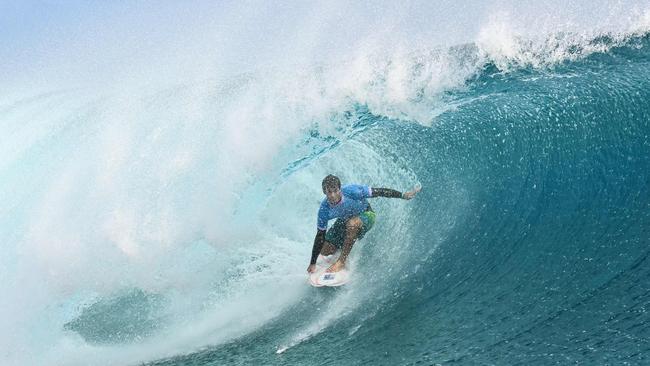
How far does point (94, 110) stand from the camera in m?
11.9

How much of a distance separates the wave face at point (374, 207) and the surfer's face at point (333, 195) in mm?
980

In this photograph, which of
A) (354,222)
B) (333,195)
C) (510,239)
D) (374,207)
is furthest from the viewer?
(374,207)

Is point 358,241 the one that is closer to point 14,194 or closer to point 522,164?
point 522,164

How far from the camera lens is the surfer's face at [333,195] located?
644 cm

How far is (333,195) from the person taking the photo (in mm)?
6527

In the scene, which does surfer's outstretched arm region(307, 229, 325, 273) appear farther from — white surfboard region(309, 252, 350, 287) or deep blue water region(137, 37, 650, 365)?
deep blue water region(137, 37, 650, 365)

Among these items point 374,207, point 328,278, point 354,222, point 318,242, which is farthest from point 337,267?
point 374,207

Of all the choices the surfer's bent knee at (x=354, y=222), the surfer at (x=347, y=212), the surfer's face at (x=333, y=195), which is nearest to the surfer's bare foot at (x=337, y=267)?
the surfer at (x=347, y=212)

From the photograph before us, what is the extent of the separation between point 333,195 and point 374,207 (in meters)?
2.20

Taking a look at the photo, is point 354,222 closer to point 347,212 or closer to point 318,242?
point 347,212

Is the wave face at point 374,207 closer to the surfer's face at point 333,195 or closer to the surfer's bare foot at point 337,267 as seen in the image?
the surfer's bare foot at point 337,267

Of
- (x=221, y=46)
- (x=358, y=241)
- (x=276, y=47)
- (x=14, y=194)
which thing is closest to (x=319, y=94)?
(x=358, y=241)

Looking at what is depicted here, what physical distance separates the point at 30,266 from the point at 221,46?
9094mm

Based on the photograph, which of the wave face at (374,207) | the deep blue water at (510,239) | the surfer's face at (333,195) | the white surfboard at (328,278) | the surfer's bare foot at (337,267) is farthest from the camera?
the surfer's bare foot at (337,267)
